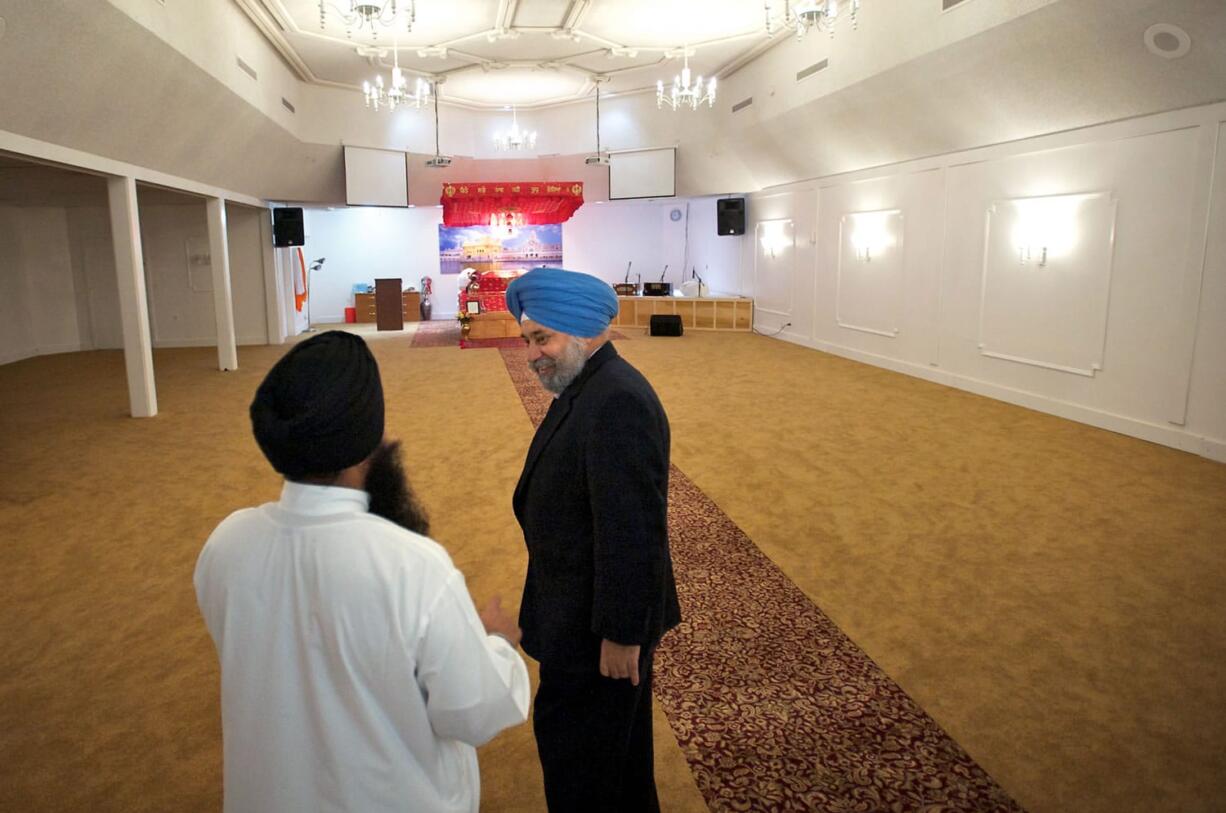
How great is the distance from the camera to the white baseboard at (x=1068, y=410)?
20.8ft

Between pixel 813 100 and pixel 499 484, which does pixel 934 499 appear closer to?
pixel 499 484

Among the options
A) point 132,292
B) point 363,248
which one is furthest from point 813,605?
point 363,248

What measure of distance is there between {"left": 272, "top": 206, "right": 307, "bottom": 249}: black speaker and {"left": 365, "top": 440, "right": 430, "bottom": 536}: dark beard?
46.8 ft

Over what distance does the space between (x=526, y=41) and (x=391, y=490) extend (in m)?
11.3

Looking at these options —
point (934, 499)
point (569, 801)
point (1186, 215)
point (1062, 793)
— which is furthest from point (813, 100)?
point (569, 801)

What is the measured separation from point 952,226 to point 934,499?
5215 millimetres

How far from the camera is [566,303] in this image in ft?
6.07

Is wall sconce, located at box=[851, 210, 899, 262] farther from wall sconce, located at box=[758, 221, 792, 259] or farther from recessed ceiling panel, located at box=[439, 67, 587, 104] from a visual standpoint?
recessed ceiling panel, located at box=[439, 67, 587, 104]

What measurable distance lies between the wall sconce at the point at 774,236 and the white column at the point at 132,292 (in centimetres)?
987

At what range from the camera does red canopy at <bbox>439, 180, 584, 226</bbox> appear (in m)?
15.0

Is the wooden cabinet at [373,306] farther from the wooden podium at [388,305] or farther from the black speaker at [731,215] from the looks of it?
the black speaker at [731,215]

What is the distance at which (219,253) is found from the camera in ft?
35.6

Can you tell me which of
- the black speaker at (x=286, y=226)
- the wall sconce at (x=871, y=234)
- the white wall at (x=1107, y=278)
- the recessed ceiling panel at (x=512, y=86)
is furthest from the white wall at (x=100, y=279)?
the white wall at (x=1107, y=278)

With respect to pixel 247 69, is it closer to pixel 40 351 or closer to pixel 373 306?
pixel 40 351
